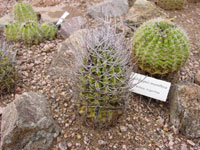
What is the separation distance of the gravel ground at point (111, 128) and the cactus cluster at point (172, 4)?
154 cm

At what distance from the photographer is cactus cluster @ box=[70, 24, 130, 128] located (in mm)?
1366

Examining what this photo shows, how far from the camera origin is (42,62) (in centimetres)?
244

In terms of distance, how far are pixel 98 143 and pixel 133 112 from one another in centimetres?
47

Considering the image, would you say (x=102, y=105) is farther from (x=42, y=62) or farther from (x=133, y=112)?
(x=42, y=62)

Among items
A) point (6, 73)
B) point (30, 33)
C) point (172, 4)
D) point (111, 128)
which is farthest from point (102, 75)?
point (172, 4)

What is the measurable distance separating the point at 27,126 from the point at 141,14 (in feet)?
8.07

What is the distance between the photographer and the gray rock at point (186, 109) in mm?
1750

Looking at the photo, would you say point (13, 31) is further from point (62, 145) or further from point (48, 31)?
point (62, 145)

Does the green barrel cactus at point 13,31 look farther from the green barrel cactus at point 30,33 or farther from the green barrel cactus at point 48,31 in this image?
the green barrel cactus at point 48,31

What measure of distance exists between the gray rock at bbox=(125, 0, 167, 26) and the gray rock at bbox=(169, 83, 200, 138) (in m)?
1.47

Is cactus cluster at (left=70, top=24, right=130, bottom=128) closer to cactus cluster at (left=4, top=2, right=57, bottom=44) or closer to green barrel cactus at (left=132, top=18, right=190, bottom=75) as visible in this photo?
green barrel cactus at (left=132, top=18, right=190, bottom=75)

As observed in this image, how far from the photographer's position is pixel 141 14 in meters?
3.26

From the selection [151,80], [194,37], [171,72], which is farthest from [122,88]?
[194,37]

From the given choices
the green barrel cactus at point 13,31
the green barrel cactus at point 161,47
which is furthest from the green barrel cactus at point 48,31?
the green barrel cactus at point 161,47
